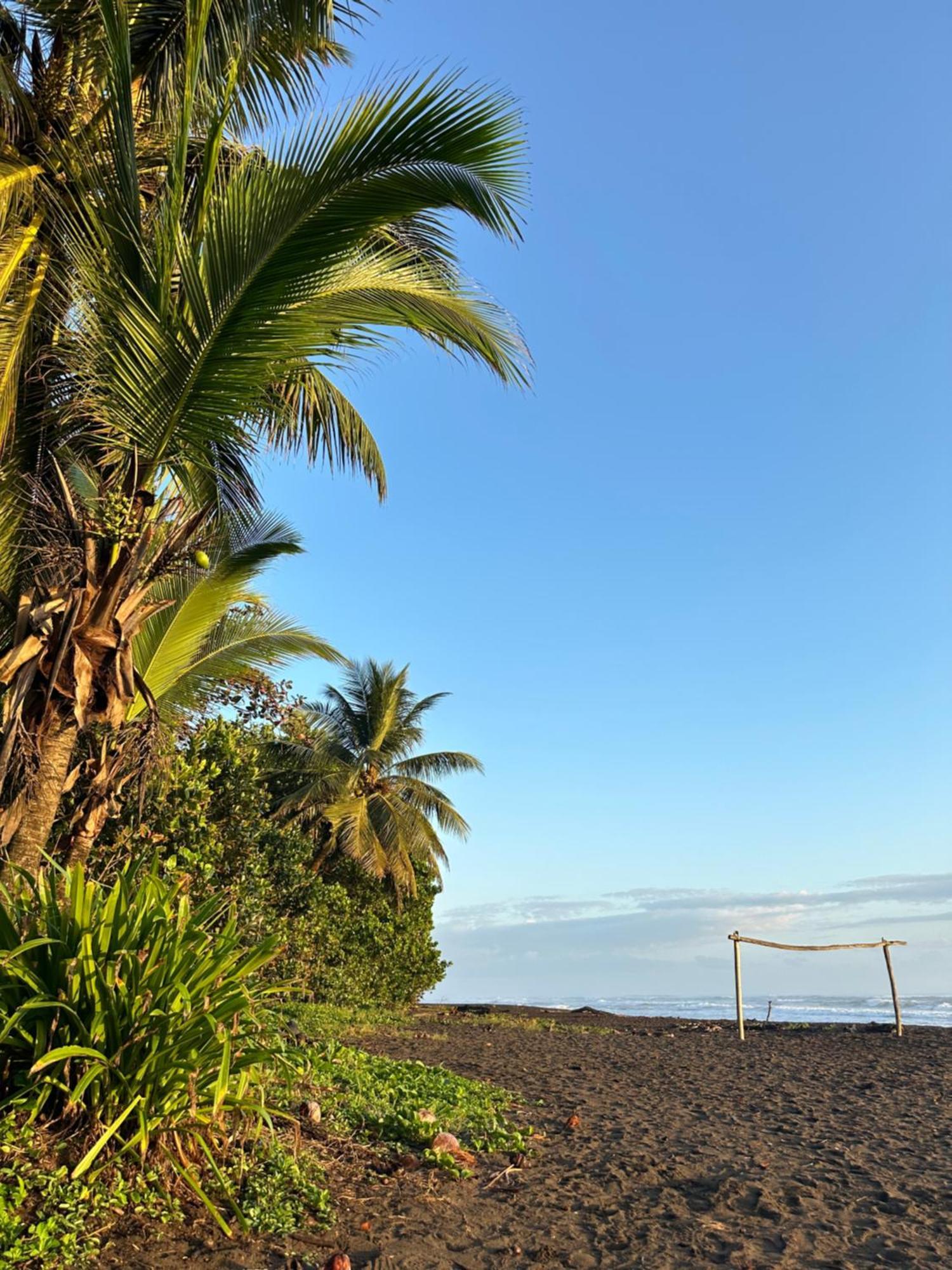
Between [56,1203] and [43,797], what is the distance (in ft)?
8.68

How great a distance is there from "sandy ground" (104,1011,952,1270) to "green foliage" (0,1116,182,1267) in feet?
0.47

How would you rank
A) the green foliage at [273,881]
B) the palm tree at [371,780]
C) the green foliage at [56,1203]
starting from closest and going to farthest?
the green foliage at [56,1203] → the green foliage at [273,881] → the palm tree at [371,780]

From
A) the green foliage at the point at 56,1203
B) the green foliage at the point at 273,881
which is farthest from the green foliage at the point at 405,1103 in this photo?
the green foliage at the point at 56,1203

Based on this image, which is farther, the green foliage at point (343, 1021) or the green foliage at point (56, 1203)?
the green foliage at point (343, 1021)

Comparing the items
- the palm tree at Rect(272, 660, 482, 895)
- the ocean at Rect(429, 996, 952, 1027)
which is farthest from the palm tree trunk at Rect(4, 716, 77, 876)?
the ocean at Rect(429, 996, 952, 1027)

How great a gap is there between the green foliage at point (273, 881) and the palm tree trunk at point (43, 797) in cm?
73

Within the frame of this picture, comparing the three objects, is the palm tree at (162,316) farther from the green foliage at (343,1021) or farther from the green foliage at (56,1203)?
the green foliage at (343,1021)

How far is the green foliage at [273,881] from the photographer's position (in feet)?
31.3

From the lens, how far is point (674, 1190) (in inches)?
184

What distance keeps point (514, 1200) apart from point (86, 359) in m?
4.99

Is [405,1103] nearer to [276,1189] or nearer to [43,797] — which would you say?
[276,1189]

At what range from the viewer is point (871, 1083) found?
1009 centimetres

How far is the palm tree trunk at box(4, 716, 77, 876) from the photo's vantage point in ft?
16.8

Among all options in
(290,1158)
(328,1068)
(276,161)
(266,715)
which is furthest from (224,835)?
(276,161)
